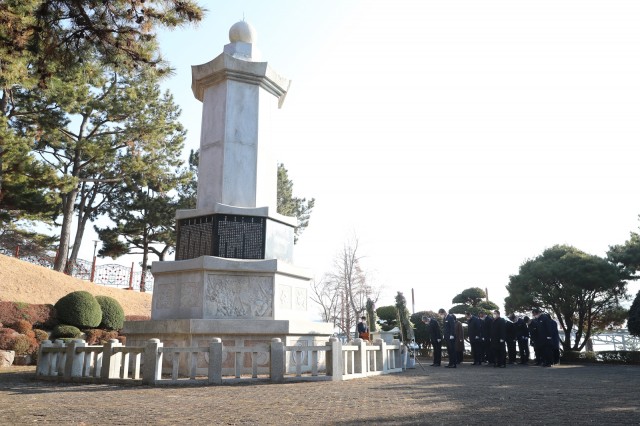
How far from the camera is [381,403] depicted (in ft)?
21.6

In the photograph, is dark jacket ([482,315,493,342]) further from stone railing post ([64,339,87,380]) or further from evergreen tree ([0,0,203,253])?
evergreen tree ([0,0,203,253])

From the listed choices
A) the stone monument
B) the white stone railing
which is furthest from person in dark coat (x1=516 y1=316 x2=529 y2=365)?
the white stone railing

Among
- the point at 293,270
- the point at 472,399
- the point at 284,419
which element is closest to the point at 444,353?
the point at 293,270

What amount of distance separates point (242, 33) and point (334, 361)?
9227 mm

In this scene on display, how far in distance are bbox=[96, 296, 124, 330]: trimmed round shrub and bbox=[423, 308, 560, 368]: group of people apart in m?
13.6

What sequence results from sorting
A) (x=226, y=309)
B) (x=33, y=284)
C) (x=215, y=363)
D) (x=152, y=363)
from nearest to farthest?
(x=152, y=363) < (x=215, y=363) < (x=226, y=309) < (x=33, y=284)

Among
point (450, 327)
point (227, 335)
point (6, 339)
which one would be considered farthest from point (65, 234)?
point (450, 327)

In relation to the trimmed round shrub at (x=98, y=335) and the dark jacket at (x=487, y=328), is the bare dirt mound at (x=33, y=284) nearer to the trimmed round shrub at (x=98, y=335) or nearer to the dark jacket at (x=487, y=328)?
the trimmed round shrub at (x=98, y=335)

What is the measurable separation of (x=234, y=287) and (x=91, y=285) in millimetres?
19399

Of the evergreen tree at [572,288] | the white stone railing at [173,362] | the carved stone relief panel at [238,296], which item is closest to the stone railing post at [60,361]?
the white stone railing at [173,362]

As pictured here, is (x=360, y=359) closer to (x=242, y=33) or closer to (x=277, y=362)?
(x=277, y=362)

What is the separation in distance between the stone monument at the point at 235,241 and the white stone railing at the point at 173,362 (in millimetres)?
816

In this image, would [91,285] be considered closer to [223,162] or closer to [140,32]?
[223,162]

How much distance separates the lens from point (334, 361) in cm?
981
